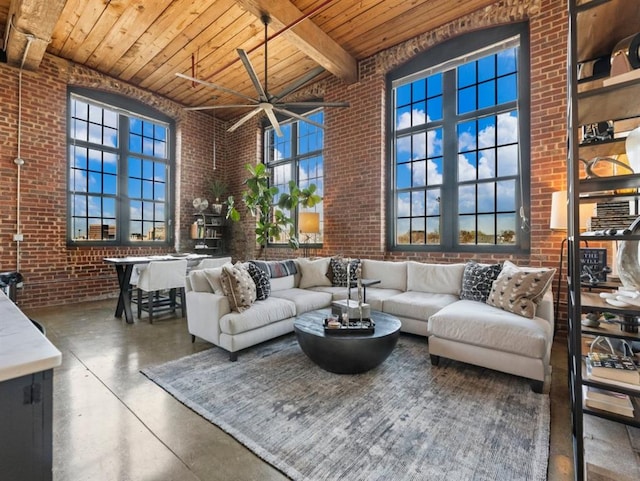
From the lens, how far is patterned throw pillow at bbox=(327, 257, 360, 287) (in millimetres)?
4109

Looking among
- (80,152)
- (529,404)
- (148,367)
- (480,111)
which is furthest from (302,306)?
(80,152)

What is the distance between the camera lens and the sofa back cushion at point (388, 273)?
12.9 feet

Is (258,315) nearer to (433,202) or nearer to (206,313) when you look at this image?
(206,313)

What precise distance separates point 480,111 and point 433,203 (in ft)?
4.16

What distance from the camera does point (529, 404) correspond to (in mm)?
2010

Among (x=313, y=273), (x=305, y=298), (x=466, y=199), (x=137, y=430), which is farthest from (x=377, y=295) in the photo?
(x=137, y=430)

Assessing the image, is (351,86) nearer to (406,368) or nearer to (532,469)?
(406,368)

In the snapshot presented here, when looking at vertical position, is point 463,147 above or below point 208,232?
above

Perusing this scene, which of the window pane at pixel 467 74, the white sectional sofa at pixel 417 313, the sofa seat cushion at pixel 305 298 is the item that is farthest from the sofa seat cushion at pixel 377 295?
the window pane at pixel 467 74

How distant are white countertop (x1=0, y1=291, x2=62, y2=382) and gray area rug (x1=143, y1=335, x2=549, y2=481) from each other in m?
1.15

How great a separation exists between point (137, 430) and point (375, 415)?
1374mm

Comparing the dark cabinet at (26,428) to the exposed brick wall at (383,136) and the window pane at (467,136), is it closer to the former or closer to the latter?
the exposed brick wall at (383,136)

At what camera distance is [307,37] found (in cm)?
383

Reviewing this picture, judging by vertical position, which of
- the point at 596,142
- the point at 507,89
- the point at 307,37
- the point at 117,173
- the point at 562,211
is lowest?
the point at 562,211
